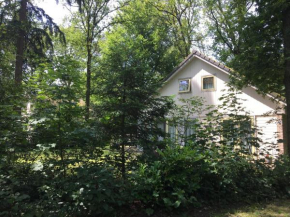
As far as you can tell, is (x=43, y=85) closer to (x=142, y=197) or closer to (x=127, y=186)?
(x=127, y=186)

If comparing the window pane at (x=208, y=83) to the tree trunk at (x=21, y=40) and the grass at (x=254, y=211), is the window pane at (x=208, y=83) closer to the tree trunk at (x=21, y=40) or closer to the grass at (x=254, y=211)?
the grass at (x=254, y=211)

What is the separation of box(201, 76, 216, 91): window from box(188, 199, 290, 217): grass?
855cm

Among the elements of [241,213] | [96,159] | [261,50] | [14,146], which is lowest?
[241,213]

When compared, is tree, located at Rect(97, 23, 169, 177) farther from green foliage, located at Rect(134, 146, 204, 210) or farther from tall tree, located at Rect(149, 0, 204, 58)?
tall tree, located at Rect(149, 0, 204, 58)

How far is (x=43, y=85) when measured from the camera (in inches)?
166

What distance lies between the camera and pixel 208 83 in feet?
43.4

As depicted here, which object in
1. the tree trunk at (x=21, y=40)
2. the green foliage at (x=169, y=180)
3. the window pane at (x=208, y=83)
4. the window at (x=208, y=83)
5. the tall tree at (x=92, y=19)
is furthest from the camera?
the tall tree at (x=92, y=19)

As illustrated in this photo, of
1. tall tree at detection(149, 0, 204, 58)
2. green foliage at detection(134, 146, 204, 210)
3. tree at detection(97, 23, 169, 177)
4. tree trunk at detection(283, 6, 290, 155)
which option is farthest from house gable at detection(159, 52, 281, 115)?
tall tree at detection(149, 0, 204, 58)

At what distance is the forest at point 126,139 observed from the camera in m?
3.79

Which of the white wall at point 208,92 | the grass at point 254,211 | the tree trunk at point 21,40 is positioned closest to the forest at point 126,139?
the grass at point 254,211

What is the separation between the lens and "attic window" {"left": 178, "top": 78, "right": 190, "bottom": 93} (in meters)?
14.0

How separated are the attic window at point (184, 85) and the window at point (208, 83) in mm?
940

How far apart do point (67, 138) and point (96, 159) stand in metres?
0.68

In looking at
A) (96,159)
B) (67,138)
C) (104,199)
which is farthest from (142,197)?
(67,138)
